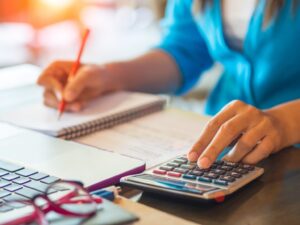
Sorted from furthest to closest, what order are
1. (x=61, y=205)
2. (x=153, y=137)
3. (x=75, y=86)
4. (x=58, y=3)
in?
(x=58, y=3), (x=75, y=86), (x=153, y=137), (x=61, y=205)

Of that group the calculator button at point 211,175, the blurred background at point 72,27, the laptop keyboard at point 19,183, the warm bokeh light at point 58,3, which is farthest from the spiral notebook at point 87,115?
the warm bokeh light at point 58,3

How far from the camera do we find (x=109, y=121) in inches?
37.1

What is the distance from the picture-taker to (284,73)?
3.56 ft

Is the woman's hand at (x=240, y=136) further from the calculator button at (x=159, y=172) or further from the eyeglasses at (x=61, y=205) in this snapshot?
the eyeglasses at (x=61, y=205)

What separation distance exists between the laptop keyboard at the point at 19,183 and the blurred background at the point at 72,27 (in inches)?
69.1

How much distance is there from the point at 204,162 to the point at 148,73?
0.50 meters

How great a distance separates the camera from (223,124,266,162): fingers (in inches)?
29.9

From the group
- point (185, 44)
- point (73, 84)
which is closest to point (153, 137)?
point (73, 84)

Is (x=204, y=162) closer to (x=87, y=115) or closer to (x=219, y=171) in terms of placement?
(x=219, y=171)

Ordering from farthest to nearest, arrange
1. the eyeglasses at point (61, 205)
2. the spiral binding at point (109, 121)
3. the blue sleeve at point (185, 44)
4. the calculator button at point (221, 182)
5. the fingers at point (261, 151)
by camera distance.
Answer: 1. the blue sleeve at point (185, 44)
2. the spiral binding at point (109, 121)
3. the fingers at point (261, 151)
4. the calculator button at point (221, 182)
5. the eyeglasses at point (61, 205)

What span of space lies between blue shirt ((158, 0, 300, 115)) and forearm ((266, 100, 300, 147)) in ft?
0.72

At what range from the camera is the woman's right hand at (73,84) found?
99 cm

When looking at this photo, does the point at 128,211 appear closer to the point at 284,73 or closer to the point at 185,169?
the point at 185,169

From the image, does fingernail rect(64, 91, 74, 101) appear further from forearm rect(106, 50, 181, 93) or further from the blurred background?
the blurred background
